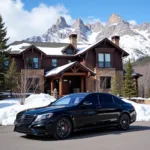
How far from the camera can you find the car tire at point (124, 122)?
11661mm

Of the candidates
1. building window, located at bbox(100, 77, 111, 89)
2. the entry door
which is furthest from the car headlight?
the entry door

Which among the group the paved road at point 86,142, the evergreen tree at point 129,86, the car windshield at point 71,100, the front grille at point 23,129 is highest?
the evergreen tree at point 129,86

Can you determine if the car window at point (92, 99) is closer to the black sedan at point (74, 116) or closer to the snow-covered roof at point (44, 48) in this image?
the black sedan at point (74, 116)

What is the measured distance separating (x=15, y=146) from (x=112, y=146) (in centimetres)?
283

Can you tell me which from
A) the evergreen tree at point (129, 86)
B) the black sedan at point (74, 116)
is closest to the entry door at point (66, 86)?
the evergreen tree at point (129, 86)

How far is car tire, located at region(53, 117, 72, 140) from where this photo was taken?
9.49 meters

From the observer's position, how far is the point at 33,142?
9031 mm

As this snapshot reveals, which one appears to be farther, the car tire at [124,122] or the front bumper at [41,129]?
the car tire at [124,122]

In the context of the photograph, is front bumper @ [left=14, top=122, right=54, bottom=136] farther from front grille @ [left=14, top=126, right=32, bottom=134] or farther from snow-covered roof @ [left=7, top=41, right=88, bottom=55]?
snow-covered roof @ [left=7, top=41, right=88, bottom=55]

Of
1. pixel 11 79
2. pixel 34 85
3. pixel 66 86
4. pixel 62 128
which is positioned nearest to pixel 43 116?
pixel 62 128

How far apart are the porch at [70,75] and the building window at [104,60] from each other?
3.05 meters

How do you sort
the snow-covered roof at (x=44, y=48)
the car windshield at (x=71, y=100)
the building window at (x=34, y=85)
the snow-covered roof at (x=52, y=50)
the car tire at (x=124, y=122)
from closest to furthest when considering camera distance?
1. the car windshield at (x=71, y=100)
2. the car tire at (x=124, y=122)
3. the building window at (x=34, y=85)
4. the snow-covered roof at (x=44, y=48)
5. the snow-covered roof at (x=52, y=50)

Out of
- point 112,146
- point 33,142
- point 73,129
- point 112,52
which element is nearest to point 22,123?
point 33,142

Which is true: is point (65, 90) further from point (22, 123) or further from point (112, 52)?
point (22, 123)
